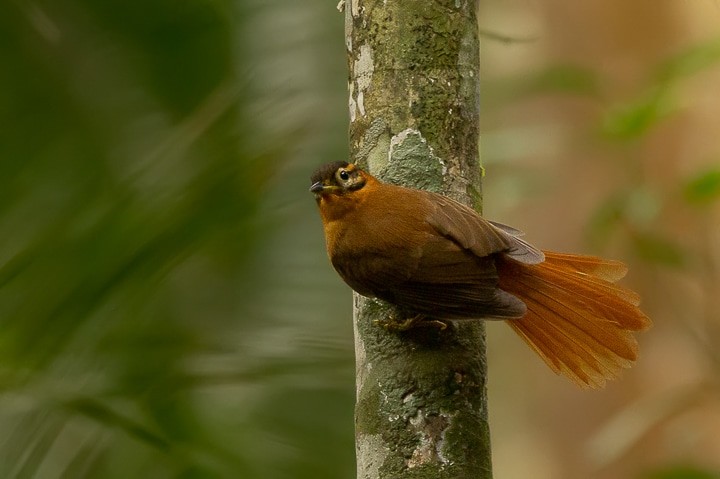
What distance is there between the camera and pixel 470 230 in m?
2.15

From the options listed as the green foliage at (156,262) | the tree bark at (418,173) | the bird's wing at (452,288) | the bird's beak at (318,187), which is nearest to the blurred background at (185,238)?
the green foliage at (156,262)

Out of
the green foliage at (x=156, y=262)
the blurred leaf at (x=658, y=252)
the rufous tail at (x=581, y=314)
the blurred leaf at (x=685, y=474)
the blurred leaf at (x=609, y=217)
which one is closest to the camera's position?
the rufous tail at (x=581, y=314)

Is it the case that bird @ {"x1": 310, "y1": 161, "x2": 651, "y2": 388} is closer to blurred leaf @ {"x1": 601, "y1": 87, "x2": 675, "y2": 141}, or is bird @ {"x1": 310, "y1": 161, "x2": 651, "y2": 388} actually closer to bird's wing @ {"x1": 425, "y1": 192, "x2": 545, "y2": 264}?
bird's wing @ {"x1": 425, "y1": 192, "x2": 545, "y2": 264}

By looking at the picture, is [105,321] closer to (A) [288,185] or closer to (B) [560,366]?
(A) [288,185]

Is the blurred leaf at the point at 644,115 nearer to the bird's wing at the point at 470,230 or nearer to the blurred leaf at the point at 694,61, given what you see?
the blurred leaf at the point at 694,61

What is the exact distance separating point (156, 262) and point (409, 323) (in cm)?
91

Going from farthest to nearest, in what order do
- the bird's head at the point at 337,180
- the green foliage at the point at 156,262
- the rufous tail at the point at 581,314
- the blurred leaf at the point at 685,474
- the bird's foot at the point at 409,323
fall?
the blurred leaf at the point at 685,474, the green foliage at the point at 156,262, the rufous tail at the point at 581,314, the bird's head at the point at 337,180, the bird's foot at the point at 409,323

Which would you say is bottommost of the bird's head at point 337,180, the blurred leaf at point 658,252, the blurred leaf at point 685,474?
the blurred leaf at point 685,474

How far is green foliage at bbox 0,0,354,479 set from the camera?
102 inches

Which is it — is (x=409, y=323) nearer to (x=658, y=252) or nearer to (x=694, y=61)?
(x=694, y=61)

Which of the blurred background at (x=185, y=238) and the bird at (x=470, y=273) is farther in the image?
the blurred background at (x=185, y=238)

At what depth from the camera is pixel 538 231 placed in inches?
245

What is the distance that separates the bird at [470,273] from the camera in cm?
212

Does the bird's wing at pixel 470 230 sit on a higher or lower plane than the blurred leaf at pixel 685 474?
higher
